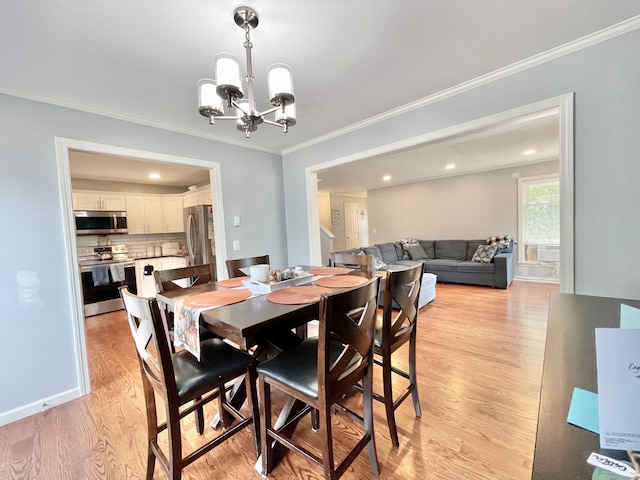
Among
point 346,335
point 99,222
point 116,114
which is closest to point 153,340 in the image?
point 346,335

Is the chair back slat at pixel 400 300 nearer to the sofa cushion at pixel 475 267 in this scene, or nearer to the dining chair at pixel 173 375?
the dining chair at pixel 173 375

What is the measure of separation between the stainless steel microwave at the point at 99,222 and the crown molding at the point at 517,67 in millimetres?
4227

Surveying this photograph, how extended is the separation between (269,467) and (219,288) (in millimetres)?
1029

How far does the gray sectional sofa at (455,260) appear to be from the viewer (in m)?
4.88

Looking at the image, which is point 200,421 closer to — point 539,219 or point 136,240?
point 136,240

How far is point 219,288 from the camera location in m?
1.81

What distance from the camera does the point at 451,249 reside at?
602 centimetres

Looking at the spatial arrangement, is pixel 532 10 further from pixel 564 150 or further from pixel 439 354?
pixel 439 354

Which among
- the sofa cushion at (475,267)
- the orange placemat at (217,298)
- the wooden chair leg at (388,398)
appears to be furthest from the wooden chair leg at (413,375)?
the sofa cushion at (475,267)

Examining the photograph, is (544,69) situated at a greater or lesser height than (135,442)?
greater

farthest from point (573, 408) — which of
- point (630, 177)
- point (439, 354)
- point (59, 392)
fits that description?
point (59, 392)

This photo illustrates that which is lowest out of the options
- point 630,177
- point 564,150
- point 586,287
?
point 586,287

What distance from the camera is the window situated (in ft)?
17.3

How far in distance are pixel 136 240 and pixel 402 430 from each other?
5.47 metres
